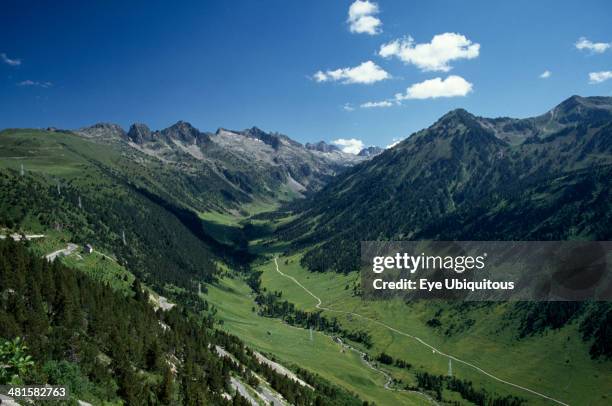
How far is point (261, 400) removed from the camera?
8662 centimetres

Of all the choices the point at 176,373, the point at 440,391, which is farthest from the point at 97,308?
the point at 440,391

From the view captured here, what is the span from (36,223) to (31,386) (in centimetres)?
15956

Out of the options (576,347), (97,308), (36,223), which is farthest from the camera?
(576,347)

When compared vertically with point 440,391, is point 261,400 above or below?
above

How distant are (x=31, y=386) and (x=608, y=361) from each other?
211057mm

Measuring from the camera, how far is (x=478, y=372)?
199m

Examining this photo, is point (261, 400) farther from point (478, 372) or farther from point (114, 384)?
point (478, 372)

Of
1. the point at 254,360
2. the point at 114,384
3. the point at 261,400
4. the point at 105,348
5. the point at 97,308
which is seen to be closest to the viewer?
the point at 114,384

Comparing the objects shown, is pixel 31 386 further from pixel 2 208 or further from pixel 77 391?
pixel 2 208

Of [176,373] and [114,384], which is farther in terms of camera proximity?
[176,373]

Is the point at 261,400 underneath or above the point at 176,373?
underneath

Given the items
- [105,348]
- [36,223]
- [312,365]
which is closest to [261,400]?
[105,348]

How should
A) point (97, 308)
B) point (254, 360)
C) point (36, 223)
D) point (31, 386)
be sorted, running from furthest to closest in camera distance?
point (36, 223) → point (254, 360) → point (97, 308) → point (31, 386)

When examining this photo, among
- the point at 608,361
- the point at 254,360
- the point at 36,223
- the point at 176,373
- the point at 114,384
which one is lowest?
the point at 608,361
